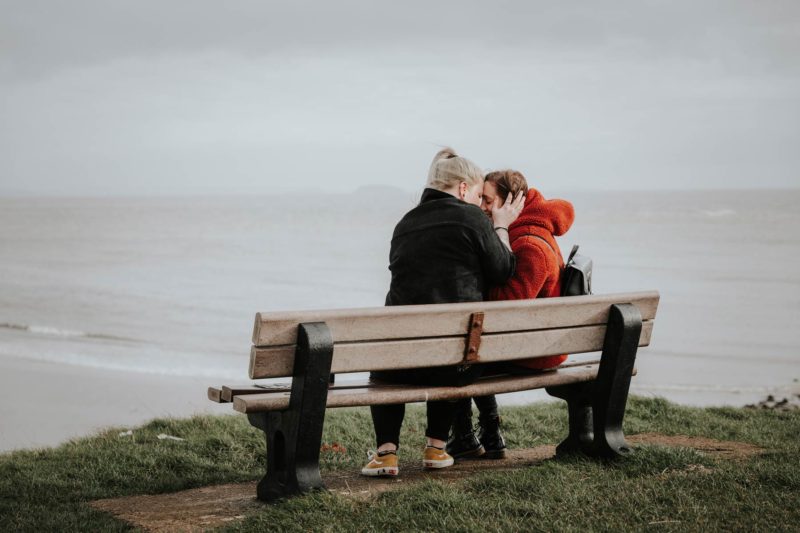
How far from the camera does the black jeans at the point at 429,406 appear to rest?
4.37 m

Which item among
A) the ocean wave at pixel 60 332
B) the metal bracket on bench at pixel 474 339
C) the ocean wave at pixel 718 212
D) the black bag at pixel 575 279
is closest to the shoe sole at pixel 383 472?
the metal bracket on bench at pixel 474 339

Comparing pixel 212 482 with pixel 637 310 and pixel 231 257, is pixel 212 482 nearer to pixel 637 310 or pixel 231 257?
pixel 637 310

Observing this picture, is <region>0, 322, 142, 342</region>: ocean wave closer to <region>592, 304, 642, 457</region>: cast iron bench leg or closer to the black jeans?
the black jeans

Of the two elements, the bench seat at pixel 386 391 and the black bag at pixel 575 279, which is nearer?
the bench seat at pixel 386 391

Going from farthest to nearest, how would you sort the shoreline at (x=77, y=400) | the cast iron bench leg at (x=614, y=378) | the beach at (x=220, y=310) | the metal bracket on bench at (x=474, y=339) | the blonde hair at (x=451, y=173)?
1. the beach at (x=220, y=310)
2. the shoreline at (x=77, y=400)
3. the cast iron bench leg at (x=614, y=378)
4. the blonde hair at (x=451, y=173)
5. the metal bracket on bench at (x=474, y=339)

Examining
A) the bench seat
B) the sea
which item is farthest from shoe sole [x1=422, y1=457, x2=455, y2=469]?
the sea

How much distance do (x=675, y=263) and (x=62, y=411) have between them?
94.4 ft

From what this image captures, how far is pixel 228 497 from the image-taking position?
447cm

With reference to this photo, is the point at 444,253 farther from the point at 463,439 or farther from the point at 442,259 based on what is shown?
the point at 463,439

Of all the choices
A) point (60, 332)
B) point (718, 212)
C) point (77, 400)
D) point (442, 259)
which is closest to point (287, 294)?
point (60, 332)

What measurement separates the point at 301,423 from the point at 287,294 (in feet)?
65.8

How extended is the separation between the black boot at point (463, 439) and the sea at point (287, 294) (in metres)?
1.33

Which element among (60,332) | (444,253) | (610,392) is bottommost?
(60,332)

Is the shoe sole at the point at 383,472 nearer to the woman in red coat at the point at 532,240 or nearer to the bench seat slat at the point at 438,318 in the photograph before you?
the woman in red coat at the point at 532,240
